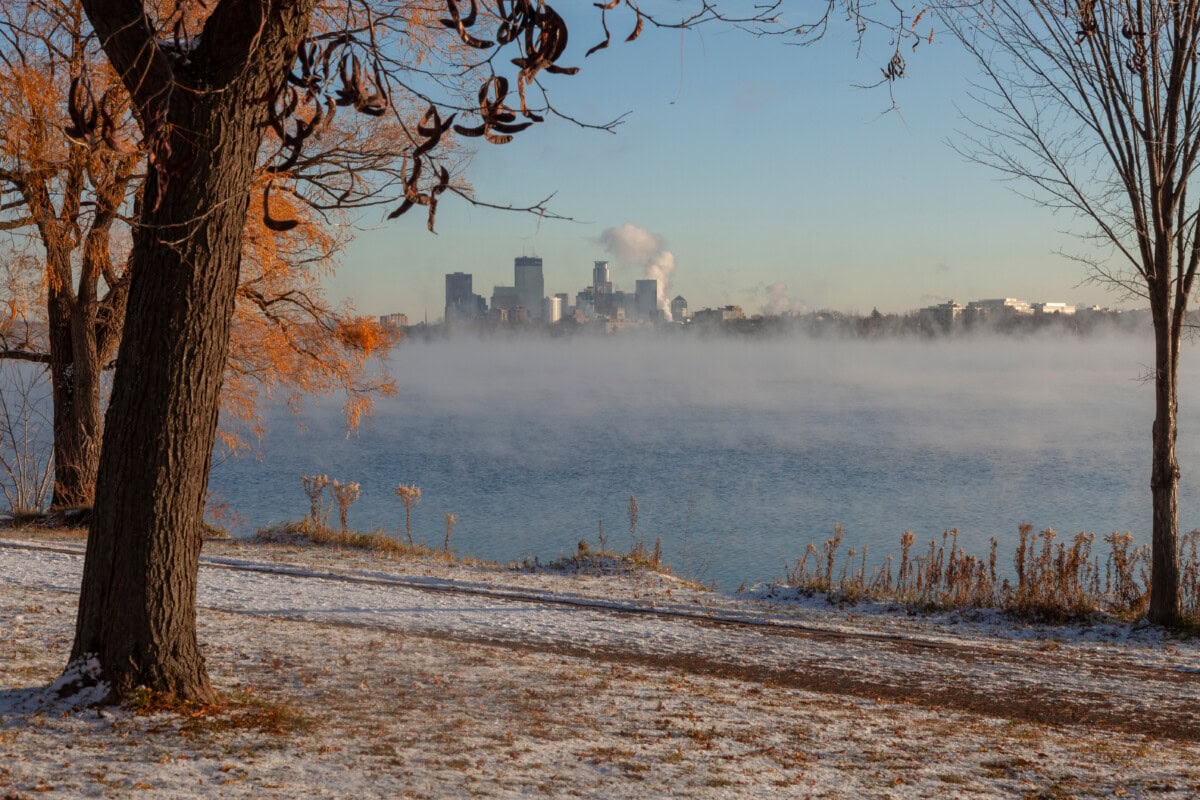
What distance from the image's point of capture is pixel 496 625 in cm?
953

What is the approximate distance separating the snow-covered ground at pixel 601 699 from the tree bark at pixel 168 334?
0.55 meters

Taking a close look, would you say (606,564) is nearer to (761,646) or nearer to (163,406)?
(761,646)

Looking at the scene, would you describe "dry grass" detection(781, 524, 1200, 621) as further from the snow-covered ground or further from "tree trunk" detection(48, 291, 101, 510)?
"tree trunk" detection(48, 291, 101, 510)

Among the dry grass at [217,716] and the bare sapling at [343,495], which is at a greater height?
the bare sapling at [343,495]

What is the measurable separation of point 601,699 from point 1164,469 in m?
7.02

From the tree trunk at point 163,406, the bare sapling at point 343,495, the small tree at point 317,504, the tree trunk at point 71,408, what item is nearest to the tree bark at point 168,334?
the tree trunk at point 163,406

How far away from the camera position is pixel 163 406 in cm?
555

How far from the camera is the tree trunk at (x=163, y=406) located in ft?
18.2

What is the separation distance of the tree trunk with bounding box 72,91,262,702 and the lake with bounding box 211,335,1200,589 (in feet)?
50.3

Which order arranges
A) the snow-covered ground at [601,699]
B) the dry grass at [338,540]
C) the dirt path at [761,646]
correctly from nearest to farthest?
the snow-covered ground at [601,699], the dirt path at [761,646], the dry grass at [338,540]

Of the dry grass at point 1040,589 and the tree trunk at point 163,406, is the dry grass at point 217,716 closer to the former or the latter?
the tree trunk at point 163,406

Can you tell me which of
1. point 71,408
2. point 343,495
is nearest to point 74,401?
point 71,408

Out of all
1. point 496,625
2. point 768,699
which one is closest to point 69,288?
point 496,625

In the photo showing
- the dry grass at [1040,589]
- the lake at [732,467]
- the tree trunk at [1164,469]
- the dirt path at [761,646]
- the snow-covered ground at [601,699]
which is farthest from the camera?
the lake at [732,467]
